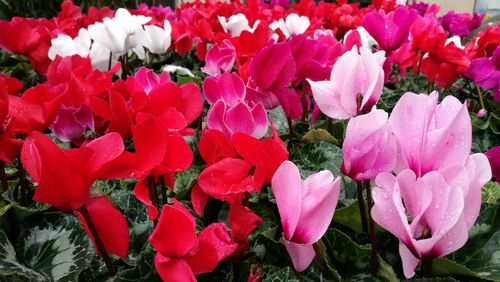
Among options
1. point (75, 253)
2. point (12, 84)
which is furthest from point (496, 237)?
point (12, 84)

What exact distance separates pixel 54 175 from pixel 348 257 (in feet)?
1.22

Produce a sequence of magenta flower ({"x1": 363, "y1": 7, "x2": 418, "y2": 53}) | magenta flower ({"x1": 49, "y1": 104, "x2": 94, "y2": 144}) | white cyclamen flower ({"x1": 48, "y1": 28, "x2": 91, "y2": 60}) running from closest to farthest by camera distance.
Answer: magenta flower ({"x1": 49, "y1": 104, "x2": 94, "y2": 144}) < magenta flower ({"x1": 363, "y1": 7, "x2": 418, "y2": 53}) < white cyclamen flower ({"x1": 48, "y1": 28, "x2": 91, "y2": 60})

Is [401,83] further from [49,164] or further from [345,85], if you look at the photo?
[49,164]

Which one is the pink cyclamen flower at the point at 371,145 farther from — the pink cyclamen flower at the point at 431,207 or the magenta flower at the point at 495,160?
the magenta flower at the point at 495,160

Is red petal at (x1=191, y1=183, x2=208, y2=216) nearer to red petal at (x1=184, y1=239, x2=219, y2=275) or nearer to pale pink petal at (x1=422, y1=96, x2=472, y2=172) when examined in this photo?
red petal at (x1=184, y1=239, x2=219, y2=275)

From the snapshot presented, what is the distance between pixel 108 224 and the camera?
0.64 meters

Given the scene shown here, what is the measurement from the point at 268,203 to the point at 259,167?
283 mm

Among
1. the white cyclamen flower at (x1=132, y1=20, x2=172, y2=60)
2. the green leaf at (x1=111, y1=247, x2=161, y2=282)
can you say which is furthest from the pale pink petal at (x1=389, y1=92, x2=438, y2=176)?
the white cyclamen flower at (x1=132, y1=20, x2=172, y2=60)

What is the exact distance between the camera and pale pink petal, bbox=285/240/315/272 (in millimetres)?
625

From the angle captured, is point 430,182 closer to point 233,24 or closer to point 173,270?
point 173,270

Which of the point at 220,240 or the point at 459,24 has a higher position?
the point at 220,240

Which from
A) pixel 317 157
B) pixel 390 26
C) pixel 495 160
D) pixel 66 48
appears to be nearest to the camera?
pixel 495 160

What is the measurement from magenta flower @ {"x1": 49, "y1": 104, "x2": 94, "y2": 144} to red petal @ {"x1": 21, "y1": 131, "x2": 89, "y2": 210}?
11.0 inches

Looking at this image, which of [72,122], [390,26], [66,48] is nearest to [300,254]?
[72,122]
